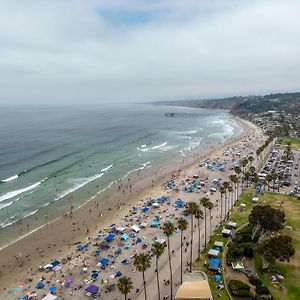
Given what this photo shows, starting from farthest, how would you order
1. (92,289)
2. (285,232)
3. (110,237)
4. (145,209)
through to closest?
(145,209), (110,237), (285,232), (92,289)

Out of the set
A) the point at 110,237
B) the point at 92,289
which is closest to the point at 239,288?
the point at 92,289

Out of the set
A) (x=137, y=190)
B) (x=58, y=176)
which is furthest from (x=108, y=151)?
(x=137, y=190)

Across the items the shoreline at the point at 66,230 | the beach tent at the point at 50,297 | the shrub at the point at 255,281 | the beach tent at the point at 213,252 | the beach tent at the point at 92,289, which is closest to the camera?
the shrub at the point at 255,281

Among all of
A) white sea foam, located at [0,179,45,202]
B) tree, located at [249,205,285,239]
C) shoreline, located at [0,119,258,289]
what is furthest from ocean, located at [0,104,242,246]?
tree, located at [249,205,285,239]

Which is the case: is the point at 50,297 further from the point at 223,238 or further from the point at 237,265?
the point at 223,238

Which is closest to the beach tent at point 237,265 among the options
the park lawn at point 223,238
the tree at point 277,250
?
the park lawn at point 223,238

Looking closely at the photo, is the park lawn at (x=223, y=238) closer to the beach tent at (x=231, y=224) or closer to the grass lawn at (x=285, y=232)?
the grass lawn at (x=285, y=232)

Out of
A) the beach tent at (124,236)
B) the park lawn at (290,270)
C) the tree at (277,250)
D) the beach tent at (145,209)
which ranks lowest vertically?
the beach tent at (124,236)
